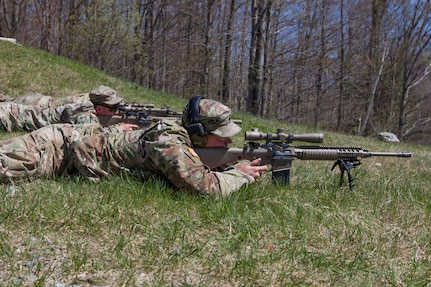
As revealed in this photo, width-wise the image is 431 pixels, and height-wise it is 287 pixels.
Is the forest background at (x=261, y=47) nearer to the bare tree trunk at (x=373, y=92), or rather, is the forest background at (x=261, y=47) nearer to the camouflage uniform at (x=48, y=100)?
the bare tree trunk at (x=373, y=92)

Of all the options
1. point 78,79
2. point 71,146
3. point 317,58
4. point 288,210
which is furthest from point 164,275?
point 317,58

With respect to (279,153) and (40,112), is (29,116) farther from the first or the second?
(279,153)

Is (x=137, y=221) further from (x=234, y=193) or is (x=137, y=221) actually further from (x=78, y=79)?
(x=78, y=79)

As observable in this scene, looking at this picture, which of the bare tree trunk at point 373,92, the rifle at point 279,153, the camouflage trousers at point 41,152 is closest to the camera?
the camouflage trousers at point 41,152

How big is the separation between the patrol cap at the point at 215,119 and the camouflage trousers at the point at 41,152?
113 cm

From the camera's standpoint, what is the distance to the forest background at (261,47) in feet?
74.9

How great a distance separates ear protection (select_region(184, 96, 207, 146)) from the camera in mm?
3531

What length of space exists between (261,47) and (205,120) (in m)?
17.4

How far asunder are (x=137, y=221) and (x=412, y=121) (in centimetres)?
3203

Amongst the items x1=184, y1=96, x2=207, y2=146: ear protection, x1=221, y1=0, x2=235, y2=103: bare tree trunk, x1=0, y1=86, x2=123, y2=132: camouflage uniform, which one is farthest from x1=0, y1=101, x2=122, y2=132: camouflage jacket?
x1=221, y1=0, x2=235, y2=103: bare tree trunk

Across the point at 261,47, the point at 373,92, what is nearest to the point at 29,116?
the point at 261,47

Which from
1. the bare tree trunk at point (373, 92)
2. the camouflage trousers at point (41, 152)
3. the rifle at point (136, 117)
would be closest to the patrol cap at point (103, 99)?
the rifle at point (136, 117)

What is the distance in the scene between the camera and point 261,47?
2016 cm

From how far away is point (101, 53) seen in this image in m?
24.2
